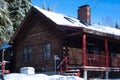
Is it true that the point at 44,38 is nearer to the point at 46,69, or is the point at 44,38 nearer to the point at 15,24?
the point at 46,69

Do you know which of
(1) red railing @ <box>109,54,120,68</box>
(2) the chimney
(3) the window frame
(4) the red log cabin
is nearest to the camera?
(4) the red log cabin

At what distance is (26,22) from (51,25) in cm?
440

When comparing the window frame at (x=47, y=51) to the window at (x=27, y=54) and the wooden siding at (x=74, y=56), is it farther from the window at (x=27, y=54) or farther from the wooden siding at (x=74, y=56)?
the window at (x=27, y=54)

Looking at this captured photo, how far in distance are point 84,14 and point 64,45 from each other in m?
7.63

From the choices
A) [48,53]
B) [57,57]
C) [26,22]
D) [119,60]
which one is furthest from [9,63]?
[119,60]

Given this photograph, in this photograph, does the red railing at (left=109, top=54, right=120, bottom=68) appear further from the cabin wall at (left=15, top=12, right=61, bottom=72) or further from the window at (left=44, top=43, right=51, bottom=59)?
the window at (left=44, top=43, right=51, bottom=59)

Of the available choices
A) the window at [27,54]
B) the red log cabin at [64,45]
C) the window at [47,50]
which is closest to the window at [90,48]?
the red log cabin at [64,45]

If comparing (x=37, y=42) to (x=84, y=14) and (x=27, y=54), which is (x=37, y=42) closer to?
(x=27, y=54)

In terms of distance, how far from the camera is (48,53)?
83.2 ft

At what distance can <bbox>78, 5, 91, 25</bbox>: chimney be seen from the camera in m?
29.4

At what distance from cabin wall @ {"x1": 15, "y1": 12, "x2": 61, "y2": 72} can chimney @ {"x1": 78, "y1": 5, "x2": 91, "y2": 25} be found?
5444mm

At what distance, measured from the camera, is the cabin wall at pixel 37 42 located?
24.7 m

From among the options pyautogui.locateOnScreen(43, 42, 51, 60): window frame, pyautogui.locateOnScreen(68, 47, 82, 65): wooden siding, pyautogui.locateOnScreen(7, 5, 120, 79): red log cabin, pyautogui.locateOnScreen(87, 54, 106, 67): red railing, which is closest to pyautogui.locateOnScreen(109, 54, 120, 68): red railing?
pyautogui.locateOnScreen(7, 5, 120, 79): red log cabin

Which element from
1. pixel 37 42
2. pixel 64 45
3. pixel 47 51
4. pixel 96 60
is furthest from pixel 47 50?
pixel 96 60
